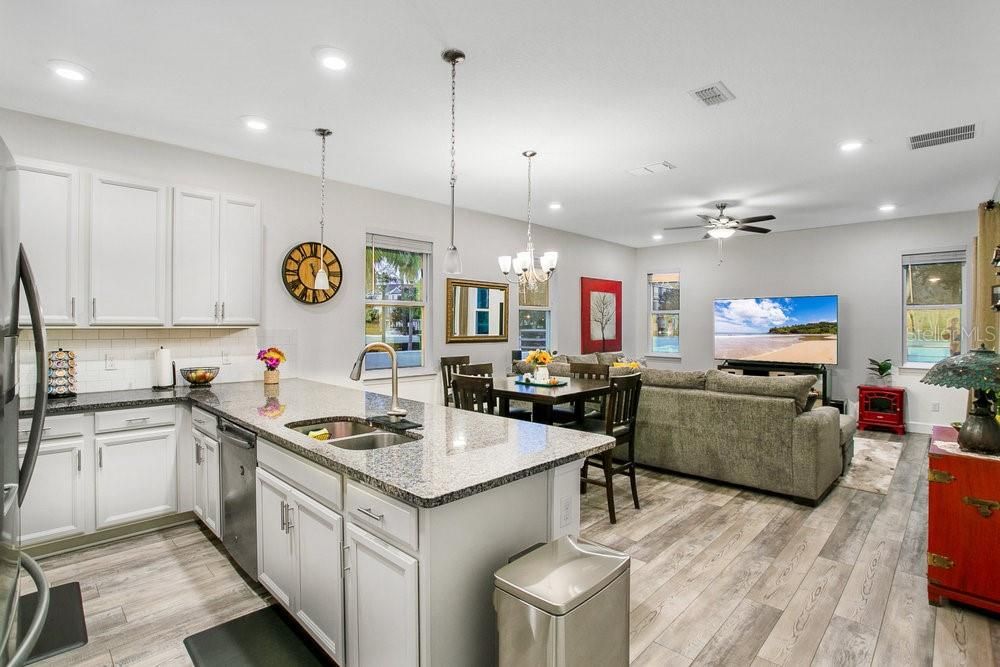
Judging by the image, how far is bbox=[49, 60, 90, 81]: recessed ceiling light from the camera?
262 centimetres

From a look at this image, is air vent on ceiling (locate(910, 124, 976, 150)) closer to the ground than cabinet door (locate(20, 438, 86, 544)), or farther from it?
farther from it

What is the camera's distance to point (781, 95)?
9.84 ft

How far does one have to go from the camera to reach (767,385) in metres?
3.89

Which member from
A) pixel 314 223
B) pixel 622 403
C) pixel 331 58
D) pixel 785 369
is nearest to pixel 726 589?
pixel 622 403

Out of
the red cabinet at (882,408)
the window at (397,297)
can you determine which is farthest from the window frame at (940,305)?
the window at (397,297)

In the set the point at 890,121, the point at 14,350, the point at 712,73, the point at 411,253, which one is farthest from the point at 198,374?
the point at 890,121

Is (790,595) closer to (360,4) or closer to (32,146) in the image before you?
(360,4)

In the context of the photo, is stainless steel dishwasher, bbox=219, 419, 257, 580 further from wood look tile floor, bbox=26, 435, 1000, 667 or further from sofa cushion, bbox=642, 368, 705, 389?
sofa cushion, bbox=642, 368, 705, 389

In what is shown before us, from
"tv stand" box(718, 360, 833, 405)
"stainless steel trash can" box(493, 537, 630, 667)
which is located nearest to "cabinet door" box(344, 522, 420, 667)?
"stainless steel trash can" box(493, 537, 630, 667)

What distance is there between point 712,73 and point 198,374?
389 centimetres

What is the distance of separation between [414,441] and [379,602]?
2.27 feet

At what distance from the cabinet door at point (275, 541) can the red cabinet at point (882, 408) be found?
7075 mm

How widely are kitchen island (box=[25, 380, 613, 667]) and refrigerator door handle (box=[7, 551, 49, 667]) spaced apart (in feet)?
2.53

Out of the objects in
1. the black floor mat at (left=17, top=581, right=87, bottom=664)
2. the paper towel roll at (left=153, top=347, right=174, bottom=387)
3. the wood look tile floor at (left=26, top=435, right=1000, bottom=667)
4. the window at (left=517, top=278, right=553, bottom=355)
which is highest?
the window at (left=517, top=278, right=553, bottom=355)
